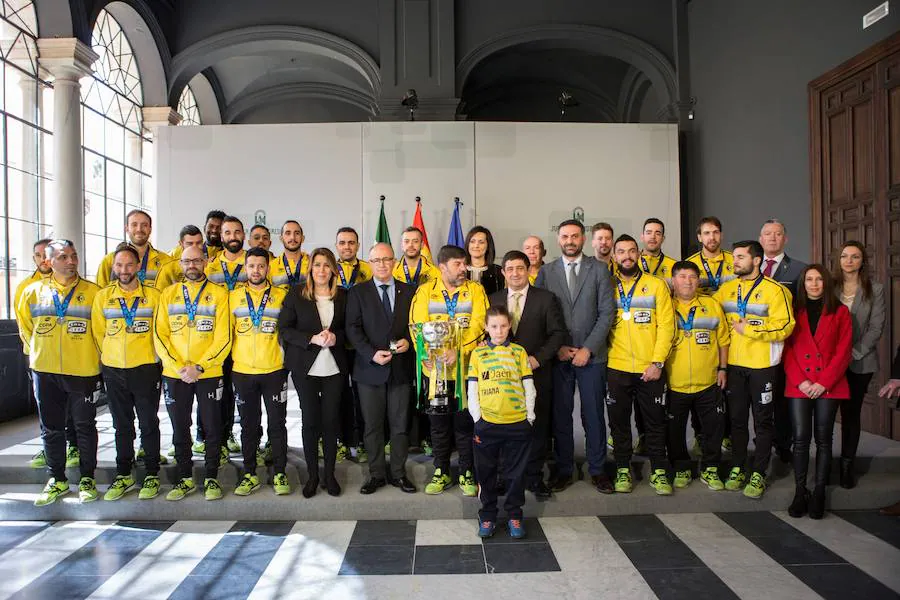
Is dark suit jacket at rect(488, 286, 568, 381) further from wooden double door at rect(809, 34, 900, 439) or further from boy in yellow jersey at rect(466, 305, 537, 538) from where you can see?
wooden double door at rect(809, 34, 900, 439)

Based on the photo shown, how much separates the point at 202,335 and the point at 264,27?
20.1ft

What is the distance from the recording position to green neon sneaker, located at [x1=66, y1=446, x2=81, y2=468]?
405 centimetres

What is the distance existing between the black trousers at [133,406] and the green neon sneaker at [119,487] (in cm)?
4

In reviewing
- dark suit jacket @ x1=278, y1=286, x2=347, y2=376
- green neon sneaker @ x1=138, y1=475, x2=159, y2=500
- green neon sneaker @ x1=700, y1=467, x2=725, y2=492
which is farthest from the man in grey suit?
green neon sneaker @ x1=138, y1=475, x2=159, y2=500

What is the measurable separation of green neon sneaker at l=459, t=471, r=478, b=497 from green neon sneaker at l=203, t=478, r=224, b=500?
4.76 ft

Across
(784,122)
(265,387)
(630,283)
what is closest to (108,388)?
(265,387)

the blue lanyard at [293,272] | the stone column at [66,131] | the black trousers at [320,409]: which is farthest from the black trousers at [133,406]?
the stone column at [66,131]

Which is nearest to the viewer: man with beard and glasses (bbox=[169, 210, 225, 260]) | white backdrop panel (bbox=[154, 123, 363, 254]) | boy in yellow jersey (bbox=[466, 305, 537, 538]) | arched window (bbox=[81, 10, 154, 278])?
boy in yellow jersey (bbox=[466, 305, 537, 538])

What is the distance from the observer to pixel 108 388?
12.3 feet

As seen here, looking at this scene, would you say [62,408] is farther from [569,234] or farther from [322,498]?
[569,234]

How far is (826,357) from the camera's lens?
3527 mm

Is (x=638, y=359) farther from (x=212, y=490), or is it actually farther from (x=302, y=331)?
(x=212, y=490)

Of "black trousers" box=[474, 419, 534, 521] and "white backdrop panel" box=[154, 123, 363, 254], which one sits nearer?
"black trousers" box=[474, 419, 534, 521]

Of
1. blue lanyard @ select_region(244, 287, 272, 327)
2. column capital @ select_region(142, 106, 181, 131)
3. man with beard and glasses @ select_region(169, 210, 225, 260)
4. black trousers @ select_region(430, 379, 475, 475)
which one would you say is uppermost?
column capital @ select_region(142, 106, 181, 131)
